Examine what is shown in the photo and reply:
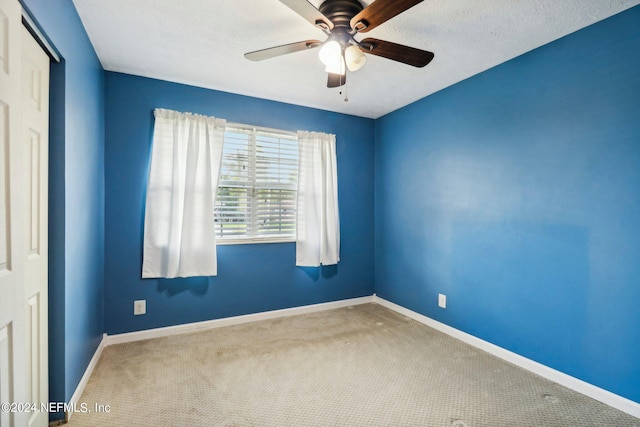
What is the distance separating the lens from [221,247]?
3076 millimetres

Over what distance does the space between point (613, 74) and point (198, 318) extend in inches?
147

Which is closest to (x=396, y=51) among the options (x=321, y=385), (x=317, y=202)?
(x=317, y=202)

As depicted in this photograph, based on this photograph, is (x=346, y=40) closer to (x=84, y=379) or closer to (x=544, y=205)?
(x=544, y=205)

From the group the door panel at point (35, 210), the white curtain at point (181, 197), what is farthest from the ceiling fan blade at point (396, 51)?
the white curtain at point (181, 197)

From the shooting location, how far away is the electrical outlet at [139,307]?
8.98ft

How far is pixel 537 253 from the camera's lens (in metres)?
2.26

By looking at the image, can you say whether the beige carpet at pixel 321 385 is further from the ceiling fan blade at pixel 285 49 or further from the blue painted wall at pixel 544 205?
the ceiling fan blade at pixel 285 49

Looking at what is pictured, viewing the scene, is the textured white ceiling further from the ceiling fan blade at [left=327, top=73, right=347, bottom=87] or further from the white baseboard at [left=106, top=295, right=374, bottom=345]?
the white baseboard at [left=106, top=295, right=374, bottom=345]

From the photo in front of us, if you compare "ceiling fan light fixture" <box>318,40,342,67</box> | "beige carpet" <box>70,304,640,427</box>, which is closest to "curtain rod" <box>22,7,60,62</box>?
"ceiling fan light fixture" <box>318,40,342,67</box>

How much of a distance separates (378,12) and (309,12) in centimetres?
33

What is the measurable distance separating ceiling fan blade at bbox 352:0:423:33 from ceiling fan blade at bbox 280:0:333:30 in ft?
0.49

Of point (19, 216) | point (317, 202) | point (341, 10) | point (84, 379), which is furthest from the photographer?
point (317, 202)

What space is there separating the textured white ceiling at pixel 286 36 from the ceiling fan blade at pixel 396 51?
25cm

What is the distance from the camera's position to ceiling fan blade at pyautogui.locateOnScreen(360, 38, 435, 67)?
1.74 m
